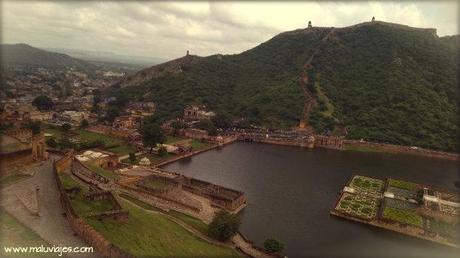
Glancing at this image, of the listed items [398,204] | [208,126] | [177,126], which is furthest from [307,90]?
[398,204]

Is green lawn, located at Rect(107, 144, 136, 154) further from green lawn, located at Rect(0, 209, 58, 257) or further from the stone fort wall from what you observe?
green lawn, located at Rect(0, 209, 58, 257)

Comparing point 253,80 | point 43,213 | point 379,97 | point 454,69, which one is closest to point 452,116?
point 379,97

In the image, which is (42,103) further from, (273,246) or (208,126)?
(273,246)

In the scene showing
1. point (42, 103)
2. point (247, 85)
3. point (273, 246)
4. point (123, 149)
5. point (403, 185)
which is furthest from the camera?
point (247, 85)

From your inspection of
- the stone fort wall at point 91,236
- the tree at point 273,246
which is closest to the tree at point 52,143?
the stone fort wall at point 91,236

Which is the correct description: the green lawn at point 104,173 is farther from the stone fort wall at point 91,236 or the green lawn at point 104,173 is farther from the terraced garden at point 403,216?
the terraced garden at point 403,216

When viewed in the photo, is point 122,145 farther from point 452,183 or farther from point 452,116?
point 452,116

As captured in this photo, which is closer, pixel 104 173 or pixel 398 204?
pixel 104 173

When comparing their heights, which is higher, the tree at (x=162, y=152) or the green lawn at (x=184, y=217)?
the tree at (x=162, y=152)
